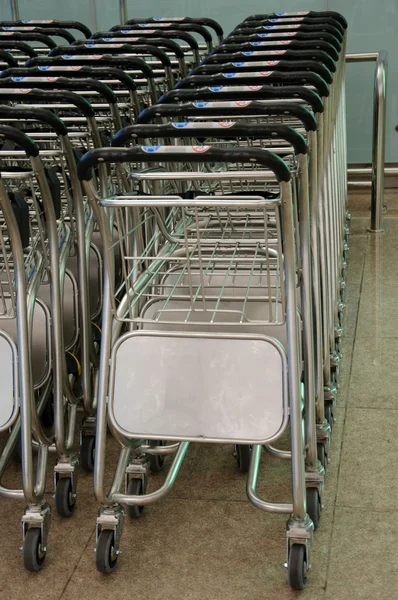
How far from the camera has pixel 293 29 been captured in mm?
4066

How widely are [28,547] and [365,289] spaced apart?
Answer: 2.45m

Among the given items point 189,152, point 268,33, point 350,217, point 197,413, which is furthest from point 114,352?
point 350,217

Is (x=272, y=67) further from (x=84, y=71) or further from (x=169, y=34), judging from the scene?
(x=169, y=34)

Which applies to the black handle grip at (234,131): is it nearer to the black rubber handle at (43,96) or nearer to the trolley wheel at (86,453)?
the black rubber handle at (43,96)

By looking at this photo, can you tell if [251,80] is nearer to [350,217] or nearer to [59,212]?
[59,212]

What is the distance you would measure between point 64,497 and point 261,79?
1.33 meters

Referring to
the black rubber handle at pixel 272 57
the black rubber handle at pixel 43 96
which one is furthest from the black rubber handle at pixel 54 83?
the black rubber handle at pixel 272 57

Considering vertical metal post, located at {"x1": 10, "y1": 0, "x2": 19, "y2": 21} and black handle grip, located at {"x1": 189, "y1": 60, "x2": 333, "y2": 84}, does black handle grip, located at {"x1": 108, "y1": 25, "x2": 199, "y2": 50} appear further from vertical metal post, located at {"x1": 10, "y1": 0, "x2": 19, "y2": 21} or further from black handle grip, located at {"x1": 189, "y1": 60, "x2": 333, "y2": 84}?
vertical metal post, located at {"x1": 10, "y1": 0, "x2": 19, "y2": 21}

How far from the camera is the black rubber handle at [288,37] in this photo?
12.1 ft

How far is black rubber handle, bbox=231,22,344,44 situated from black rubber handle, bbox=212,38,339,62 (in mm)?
186

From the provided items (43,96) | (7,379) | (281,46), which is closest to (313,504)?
(7,379)

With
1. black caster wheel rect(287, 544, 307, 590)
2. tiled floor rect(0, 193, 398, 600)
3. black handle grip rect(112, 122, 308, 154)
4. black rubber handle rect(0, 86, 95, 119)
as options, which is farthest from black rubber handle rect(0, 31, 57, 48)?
black caster wheel rect(287, 544, 307, 590)

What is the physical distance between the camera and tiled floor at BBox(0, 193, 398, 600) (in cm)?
239

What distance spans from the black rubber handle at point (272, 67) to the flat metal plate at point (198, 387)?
1.08 m
